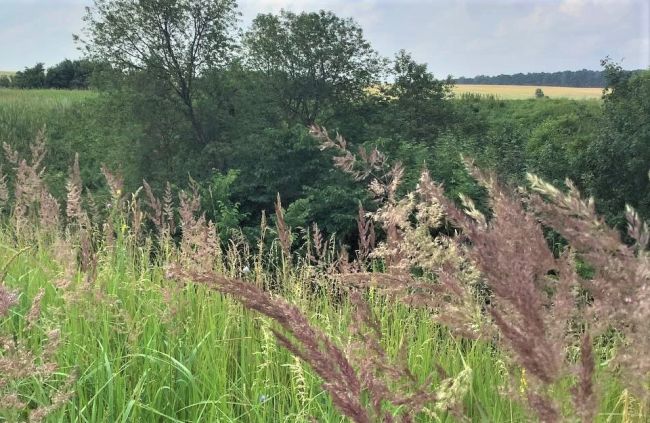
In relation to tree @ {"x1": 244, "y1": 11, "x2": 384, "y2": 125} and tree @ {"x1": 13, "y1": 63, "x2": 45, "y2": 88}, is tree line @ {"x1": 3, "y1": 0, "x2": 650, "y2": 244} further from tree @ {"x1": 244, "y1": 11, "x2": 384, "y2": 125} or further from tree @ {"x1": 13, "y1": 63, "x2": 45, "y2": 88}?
tree @ {"x1": 13, "y1": 63, "x2": 45, "y2": 88}

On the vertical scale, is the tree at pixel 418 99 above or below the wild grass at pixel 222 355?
above

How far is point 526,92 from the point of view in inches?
1282

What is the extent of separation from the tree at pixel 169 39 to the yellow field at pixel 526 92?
14.8 meters

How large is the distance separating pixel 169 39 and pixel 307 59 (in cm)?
431

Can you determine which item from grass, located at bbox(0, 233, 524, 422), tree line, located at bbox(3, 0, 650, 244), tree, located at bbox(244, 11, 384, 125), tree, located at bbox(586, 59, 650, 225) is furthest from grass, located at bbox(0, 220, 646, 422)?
tree, located at bbox(244, 11, 384, 125)

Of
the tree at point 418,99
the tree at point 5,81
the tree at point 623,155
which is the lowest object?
the tree at point 623,155

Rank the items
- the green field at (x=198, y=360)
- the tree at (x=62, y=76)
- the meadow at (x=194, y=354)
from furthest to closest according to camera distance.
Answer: the tree at (x=62, y=76), the green field at (x=198, y=360), the meadow at (x=194, y=354)

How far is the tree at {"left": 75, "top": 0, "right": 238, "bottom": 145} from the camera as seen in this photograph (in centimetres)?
1390

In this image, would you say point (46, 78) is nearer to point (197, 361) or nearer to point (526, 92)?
point (526, 92)

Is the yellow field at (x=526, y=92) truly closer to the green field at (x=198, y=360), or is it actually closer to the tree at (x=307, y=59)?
the tree at (x=307, y=59)

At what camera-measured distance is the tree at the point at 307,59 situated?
55.1 feet

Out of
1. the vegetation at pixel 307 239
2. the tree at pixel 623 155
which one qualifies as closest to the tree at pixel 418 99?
the vegetation at pixel 307 239

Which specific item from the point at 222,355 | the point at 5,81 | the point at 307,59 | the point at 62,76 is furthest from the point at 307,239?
the point at 5,81

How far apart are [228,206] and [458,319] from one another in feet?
34.3
